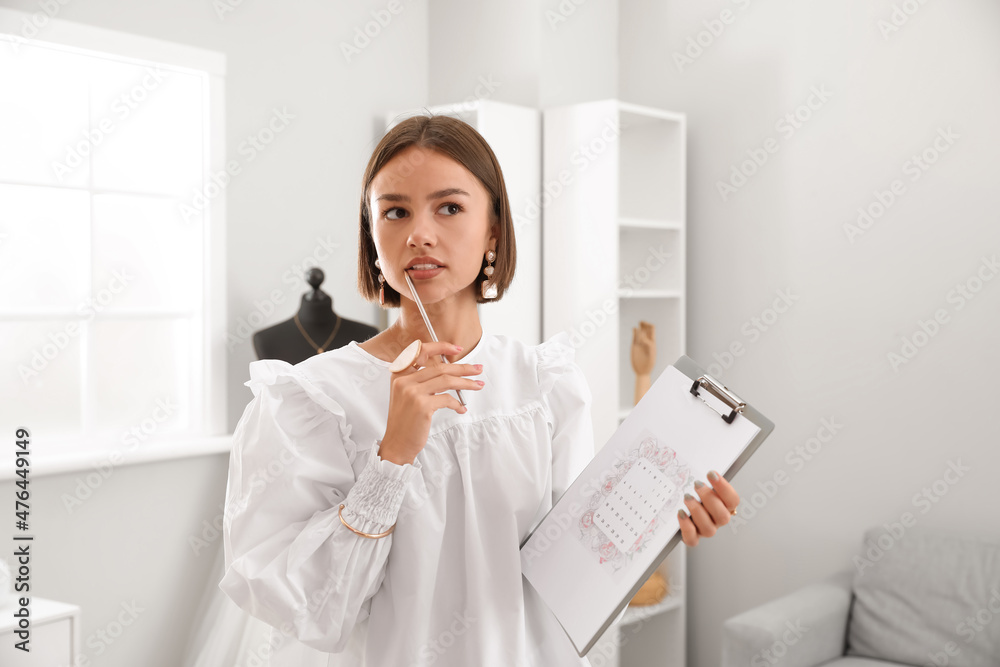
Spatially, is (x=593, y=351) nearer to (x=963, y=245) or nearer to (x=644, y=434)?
(x=963, y=245)

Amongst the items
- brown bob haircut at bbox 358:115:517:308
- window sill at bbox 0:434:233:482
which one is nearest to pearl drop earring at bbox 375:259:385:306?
brown bob haircut at bbox 358:115:517:308

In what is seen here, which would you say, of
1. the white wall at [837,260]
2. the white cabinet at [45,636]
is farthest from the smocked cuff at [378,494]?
the white wall at [837,260]

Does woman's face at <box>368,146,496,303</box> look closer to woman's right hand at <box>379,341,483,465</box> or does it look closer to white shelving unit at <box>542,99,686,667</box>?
woman's right hand at <box>379,341,483,465</box>

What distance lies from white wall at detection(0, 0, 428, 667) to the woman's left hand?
2.00m

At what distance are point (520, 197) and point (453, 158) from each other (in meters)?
1.86

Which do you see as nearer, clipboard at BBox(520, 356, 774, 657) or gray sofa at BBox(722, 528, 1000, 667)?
clipboard at BBox(520, 356, 774, 657)

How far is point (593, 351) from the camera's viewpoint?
9.75 feet

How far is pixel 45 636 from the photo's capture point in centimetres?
203

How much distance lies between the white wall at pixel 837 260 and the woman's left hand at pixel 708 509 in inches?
73.0

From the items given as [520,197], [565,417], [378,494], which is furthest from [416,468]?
[520,197]

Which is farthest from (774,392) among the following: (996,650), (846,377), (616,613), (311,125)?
(616,613)

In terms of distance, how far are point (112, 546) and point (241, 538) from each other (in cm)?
172

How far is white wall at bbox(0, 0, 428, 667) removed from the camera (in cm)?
248

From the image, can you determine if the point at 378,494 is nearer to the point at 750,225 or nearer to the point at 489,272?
the point at 489,272
